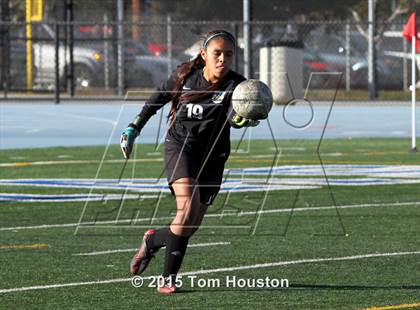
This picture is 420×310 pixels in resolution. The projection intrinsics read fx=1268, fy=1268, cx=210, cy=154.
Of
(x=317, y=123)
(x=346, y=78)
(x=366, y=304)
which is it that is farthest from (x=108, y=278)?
(x=346, y=78)

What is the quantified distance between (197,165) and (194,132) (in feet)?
0.72

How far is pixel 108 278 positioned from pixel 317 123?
18.3 m

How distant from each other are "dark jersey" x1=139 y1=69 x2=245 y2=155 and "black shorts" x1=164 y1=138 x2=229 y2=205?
4 cm

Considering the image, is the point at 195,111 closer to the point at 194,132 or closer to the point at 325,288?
the point at 194,132

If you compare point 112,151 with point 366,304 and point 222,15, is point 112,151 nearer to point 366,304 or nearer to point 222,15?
point 366,304

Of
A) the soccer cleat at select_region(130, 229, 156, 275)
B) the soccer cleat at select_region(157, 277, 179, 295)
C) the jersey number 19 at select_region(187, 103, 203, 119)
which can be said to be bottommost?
the soccer cleat at select_region(157, 277, 179, 295)

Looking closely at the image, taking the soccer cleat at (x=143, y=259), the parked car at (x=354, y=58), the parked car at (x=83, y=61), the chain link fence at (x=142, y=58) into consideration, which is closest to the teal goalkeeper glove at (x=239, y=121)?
the soccer cleat at (x=143, y=259)

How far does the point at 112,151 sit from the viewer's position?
20031 millimetres

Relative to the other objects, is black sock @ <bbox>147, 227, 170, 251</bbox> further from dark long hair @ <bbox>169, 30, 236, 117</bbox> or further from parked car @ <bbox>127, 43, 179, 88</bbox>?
parked car @ <bbox>127, 43, 179, 88</bbox>

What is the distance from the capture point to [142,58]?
115ft

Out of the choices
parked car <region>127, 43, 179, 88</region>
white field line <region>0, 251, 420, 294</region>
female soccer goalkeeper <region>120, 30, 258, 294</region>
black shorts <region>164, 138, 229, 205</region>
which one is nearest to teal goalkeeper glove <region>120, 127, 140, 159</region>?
female soccer goalkeeper <region>120, 30, 258, 294</region>

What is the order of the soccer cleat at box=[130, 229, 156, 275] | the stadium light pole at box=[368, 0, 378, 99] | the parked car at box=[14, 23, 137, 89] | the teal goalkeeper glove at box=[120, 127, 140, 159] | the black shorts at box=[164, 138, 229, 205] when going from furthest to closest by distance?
1. the parked car at box=[14, 23, 137, 89]
2. the stadium light pole at box=[368, 0, 378, 99]
3. the soccer cleat at box=[130, 229, 156, 275]
4. the black shorts at box=[164, 138, 229, 205]
5. the teal goalkeeper glove at box=[120, 127, 140, 159]

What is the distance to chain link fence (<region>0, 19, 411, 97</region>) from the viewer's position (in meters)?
33.3

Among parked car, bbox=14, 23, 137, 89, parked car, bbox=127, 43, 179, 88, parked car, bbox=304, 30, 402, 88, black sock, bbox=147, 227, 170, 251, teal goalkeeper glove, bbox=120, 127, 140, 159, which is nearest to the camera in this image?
teal goalkeeper glove, bbox=120, 127, 140, 159
